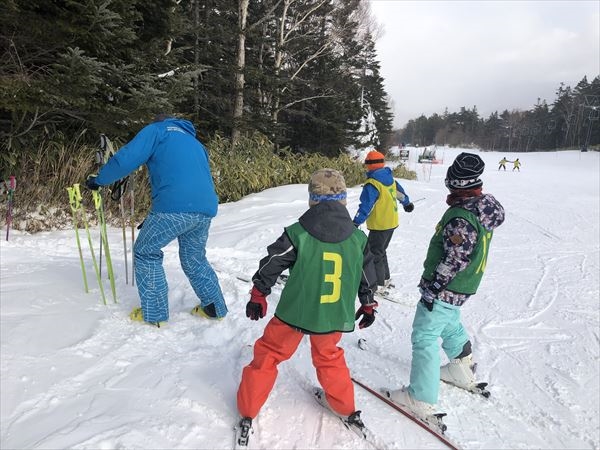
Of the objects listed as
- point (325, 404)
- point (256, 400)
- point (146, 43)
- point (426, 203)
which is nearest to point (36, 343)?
point (256, 400)

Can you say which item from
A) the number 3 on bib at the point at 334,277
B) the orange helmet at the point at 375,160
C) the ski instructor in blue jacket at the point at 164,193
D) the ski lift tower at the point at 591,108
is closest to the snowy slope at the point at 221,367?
the ski instructor in blue jacket at the point at 164,193

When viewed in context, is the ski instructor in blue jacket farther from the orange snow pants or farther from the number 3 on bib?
the number 3 on bib

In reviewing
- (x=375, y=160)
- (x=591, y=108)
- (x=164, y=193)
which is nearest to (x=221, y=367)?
(x=164, y=193)

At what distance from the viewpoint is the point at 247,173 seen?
10.5 meters

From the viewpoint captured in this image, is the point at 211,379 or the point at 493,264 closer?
the point at 211,379

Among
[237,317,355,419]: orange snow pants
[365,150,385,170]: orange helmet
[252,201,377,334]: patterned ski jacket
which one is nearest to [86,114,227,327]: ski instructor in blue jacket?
[252,201,377,334]: patterned ski jacket

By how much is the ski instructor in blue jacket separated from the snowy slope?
16.0 inches

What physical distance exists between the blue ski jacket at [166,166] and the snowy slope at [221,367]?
3.60ft

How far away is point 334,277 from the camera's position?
220 cm

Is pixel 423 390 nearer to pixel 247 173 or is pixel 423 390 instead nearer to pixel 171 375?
pixel 171 375

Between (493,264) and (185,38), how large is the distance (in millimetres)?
10765

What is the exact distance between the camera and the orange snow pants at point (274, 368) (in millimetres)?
2246

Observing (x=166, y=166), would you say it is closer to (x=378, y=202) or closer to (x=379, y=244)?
(x=378, y=202)

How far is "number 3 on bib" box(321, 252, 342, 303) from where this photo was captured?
217 centimetres
